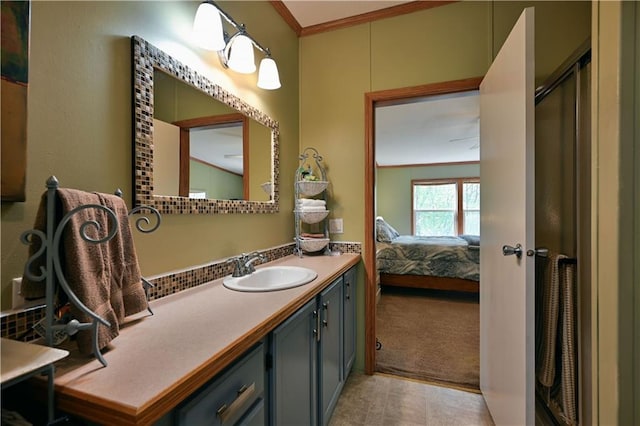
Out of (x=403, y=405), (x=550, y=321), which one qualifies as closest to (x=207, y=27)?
(x=550, y=321)

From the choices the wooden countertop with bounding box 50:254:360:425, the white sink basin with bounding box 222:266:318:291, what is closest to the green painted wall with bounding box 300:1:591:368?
the white sink basin with bounding box 222:266:318:291

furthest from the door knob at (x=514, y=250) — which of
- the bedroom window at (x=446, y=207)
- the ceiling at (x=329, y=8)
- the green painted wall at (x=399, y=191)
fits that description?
the green painted wall at (x=399, y=191)

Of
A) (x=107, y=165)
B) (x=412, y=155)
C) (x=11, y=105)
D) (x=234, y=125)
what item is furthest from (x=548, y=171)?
(x=412, y=155)

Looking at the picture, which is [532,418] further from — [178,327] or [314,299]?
[178,327]

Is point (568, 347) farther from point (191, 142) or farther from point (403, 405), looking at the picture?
point (191, 142)

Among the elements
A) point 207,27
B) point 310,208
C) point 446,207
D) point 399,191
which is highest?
point 207,27

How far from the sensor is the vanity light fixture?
1248 mm

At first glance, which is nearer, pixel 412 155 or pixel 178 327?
pixel 178 327

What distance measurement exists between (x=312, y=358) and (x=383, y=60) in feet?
6.52

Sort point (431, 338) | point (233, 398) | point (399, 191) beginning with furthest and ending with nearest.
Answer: point (399, 191) → point (431, 338) → point (233, 398)

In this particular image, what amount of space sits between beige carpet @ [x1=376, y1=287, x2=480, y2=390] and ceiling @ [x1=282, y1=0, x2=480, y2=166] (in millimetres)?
1981

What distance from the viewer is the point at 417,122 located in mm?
3820

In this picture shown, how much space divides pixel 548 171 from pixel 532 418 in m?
1.19

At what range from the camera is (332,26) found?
2.19 metres
